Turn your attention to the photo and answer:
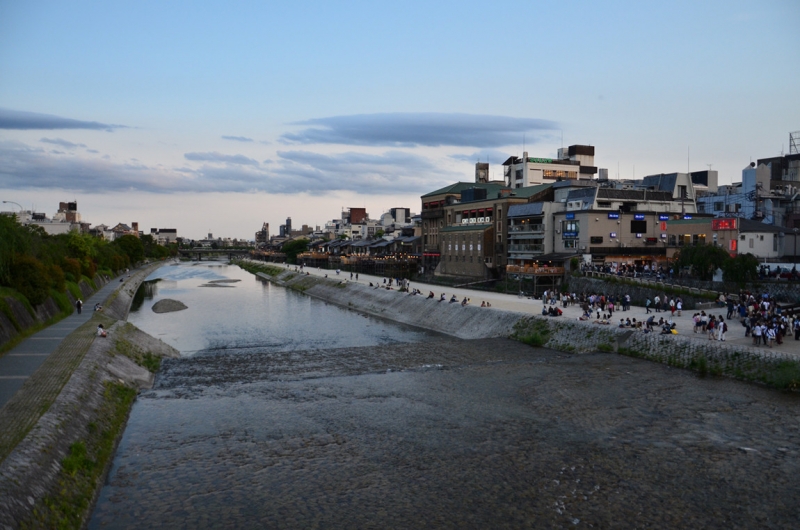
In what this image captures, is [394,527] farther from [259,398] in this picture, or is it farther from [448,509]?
[259,398]

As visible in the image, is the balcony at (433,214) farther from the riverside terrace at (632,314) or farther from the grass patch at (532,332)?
the grass patch at (532,332)

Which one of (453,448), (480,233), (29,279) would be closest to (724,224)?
(480,233)

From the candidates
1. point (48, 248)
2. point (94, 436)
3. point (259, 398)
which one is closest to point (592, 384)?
point (259, 398)

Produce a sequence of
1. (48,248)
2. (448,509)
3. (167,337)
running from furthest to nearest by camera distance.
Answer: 1. (48,248)
2. (167,337)
3. (448,509)

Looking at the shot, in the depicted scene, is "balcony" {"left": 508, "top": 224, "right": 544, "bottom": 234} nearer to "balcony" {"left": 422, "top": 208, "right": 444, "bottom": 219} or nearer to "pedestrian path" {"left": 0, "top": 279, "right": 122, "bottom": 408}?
"balcony" {"left": 422, "top": 208, "right": 444, "bottom": 219}

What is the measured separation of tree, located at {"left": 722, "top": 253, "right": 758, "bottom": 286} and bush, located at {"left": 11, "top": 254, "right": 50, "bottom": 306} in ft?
174

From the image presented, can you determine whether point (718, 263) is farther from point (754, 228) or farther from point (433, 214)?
point (433, 214)

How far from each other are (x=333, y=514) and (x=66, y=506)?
755cm

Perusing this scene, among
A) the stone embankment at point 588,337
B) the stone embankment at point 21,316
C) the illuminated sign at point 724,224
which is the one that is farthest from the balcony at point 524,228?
the stone embankment at point 21,316

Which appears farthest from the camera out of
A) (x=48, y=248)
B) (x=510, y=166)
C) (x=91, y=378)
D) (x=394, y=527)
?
(x=510, y=166)

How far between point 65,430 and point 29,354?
45.3ft

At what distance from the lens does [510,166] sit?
113875 mm

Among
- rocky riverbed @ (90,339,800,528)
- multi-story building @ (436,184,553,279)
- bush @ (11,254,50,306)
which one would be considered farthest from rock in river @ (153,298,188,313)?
multi-story building @ (436,184,553,279)

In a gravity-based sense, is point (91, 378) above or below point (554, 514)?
above
